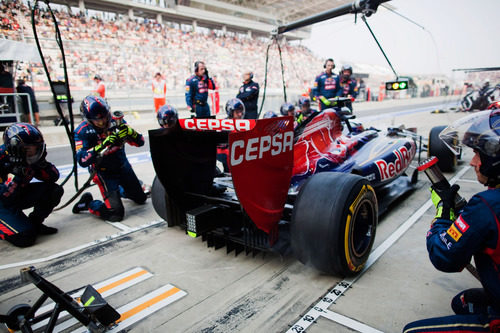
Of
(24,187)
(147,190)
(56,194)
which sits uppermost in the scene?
(24,187)

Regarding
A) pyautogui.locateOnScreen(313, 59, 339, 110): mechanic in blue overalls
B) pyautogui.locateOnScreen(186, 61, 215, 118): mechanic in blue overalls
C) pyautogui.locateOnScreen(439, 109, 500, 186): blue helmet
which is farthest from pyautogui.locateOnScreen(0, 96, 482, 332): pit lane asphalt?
A: pyautogui.locateOnScreen(313, 59, 339, 110): mechanic in blue overalls

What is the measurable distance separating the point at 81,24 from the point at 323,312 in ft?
91.8

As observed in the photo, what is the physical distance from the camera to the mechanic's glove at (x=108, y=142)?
403 centimetres

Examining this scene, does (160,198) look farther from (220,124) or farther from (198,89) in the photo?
(198,89)

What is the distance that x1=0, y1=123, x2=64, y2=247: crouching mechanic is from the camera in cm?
346

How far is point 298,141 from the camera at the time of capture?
391cm

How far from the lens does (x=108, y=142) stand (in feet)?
13.3

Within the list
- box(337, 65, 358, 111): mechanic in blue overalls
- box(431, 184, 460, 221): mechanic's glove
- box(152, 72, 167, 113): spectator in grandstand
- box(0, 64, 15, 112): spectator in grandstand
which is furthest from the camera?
box(152, 72, 167, 113): spectator in grandstand

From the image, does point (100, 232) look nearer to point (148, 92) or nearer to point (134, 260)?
point (134, 260)

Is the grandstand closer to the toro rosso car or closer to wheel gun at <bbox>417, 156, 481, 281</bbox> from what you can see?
the toro rosso car

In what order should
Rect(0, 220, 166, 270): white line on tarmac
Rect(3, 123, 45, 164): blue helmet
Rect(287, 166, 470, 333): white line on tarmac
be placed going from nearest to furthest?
Rect(287, 166, 470, 333): white line on tarmac
Rect(0, 220, 166, 270): white line on tarmac
Rect(3, 123, 45, 164): blue helmet

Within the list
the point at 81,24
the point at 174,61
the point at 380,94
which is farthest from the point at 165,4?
the point at 380,94

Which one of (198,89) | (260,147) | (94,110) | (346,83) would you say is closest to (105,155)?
(94,110)

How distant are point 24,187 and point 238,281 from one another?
288 cm
